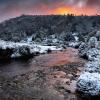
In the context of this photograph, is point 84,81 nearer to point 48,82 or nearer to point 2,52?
point 48,82

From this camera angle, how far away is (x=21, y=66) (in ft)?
176

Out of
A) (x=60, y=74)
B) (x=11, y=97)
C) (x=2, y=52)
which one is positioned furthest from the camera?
(x=2, y=52)

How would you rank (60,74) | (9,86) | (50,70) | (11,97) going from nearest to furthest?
(11,97) → (9,86) → (60,74) → (50,70)

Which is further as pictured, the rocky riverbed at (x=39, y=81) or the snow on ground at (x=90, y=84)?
the rocky riverbed at (x=39, y=81)

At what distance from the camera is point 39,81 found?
39.6 m

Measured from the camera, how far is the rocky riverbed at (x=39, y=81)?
107 ft

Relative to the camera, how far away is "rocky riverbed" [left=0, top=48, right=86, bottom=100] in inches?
1289

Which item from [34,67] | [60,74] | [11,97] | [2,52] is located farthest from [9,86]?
[2,52]

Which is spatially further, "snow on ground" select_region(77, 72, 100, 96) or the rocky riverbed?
the rocky riverbed

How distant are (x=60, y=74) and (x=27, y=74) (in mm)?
5727

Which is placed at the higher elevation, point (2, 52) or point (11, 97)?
point (2, 52)

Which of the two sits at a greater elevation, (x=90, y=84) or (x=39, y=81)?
(x=90, y=84)

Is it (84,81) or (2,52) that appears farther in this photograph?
(2,52)

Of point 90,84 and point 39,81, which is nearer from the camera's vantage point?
point 90,84
